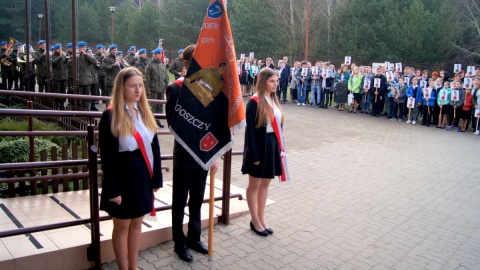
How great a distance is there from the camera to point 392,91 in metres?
16.8

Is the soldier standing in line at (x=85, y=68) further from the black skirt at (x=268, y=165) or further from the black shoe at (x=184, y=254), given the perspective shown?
the black shoe at (x=184, y=254)

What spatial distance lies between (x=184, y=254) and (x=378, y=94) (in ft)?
47.4

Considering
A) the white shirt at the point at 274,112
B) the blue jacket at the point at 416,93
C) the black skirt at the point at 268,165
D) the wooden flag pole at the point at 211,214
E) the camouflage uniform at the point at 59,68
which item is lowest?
the wooden flag pole at the point at 211,214

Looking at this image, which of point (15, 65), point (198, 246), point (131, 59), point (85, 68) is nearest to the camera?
point (198, 246)

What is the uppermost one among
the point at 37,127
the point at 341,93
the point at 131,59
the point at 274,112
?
the point at 131,59

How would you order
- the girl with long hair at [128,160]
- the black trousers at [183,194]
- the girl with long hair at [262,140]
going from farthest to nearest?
the girl with long hair at [262,140]
the black trousers at [183,194]
the girl with long hair at [128,160]

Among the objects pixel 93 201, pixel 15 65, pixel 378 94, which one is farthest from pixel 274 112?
pixel 15 65

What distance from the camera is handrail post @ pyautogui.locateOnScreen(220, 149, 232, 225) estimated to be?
5289mm

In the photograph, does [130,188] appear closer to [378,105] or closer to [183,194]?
[183,194]

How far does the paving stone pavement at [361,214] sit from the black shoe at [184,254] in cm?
5

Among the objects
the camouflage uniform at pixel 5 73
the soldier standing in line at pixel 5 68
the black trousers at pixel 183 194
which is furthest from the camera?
the camouflage uniform at pixel 5 73

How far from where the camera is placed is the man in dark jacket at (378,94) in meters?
17.2

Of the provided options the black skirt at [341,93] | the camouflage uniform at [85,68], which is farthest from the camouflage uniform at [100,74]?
the black skirt at [341,93]

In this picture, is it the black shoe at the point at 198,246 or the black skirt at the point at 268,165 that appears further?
the black skirt at the point at 268,165
